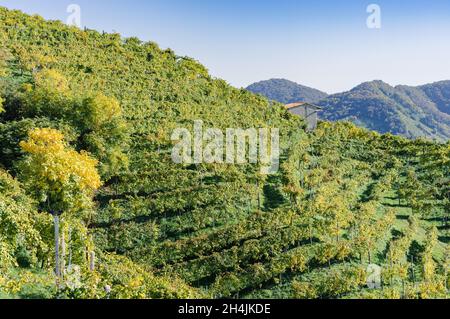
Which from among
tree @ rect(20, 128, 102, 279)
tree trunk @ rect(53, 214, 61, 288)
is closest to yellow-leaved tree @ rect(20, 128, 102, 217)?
tree @ rect(20, 128, 102, 279)

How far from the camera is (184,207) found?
23.3m

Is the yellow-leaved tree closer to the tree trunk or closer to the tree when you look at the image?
the tree

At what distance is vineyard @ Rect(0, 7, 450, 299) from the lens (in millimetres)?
12297

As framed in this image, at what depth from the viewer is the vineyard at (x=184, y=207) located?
12.3 m

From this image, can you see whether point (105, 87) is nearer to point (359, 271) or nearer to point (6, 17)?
point (6, 17)

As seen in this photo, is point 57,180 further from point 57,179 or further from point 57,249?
point 57,249

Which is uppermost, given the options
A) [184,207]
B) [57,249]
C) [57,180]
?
[57,180]

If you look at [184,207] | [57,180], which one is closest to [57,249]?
[57,180]

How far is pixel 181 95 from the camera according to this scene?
44.4 meters

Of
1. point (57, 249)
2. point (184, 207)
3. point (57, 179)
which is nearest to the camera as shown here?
point (57, 179)

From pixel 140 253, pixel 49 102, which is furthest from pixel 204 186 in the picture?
pixel 49 102
